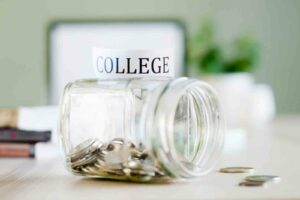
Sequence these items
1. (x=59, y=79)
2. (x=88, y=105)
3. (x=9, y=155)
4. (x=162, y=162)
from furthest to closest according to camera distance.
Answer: (x=59, y=79), (x=9, y=155), (x=88, y=105), (x=162, y=162)

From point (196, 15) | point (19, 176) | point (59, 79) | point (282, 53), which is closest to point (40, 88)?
point (59, 79)

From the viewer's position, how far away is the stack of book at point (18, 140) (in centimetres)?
122

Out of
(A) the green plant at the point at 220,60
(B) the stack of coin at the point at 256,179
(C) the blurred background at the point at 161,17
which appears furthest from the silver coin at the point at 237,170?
(C) the blurred background at the point at 161,17

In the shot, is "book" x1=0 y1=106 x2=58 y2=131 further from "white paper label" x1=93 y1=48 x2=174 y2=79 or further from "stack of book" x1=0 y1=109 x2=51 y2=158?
"white paper label" x1=93 y1=48 x2=174 y2=79

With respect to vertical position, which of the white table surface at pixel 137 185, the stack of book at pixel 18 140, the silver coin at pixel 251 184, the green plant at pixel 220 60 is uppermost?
the green plant at pixel 220 60

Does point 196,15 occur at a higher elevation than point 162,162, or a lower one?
higher

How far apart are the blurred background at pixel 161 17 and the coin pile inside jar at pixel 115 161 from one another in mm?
2539

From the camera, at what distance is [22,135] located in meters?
1.21

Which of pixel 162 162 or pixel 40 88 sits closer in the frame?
pixel 162 162

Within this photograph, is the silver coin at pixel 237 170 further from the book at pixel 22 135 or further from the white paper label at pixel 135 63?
the book at pixel 22 135

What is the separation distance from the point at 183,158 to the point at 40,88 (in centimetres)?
270

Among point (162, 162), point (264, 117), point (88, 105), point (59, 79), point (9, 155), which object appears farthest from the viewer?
point (59, 79)

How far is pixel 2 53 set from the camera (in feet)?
11.4

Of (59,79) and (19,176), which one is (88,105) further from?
(59,79)
